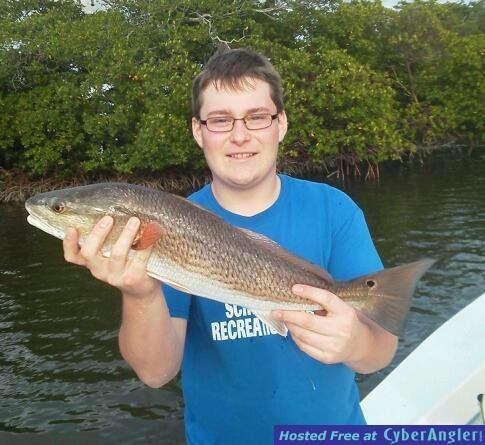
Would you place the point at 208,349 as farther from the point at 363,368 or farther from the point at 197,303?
the point at 363,368

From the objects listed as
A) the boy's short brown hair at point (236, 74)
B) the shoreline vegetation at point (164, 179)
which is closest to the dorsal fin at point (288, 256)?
the boy's short brown hair at point (236, 74)

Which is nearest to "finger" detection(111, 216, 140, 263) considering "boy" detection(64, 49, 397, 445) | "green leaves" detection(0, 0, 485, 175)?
"boy" detection(64, 49, 397, 445)

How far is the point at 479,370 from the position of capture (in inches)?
134

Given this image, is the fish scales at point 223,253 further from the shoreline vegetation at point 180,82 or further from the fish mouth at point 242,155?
the shoreline vegetation at point 180,82

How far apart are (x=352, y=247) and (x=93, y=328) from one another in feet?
23.5

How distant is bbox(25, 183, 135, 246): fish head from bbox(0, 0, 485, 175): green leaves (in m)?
19.2

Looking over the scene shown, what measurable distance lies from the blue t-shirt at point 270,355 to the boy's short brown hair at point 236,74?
51cm

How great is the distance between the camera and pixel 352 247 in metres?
2.53

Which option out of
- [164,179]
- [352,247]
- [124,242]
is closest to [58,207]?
[124,242]

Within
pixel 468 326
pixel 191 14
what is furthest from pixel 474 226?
pixel 191 14

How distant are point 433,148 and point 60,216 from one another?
33746 mm

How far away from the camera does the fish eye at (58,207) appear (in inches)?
97.7

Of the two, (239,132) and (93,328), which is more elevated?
(239,132)

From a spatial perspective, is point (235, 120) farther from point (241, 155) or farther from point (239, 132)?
point (241, 155)
